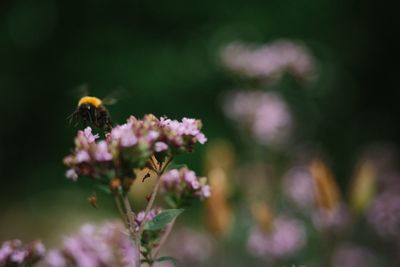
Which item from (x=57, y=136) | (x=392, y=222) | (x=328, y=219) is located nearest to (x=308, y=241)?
(x=392, y=222)

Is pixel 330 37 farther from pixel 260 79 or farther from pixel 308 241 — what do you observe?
pixel 260 79

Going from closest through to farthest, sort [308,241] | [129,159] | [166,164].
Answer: [129,159] < [166,164] < [308,241]

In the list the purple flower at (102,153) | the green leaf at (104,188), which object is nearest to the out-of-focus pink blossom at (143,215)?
the green leaf at (104,188)

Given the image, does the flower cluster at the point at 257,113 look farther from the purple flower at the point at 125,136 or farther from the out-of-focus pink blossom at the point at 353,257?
the purple flower at the point at 125,136

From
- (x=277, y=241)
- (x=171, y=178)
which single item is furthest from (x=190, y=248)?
(x=171, y=178)

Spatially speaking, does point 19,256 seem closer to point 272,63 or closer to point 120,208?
point 120,208
